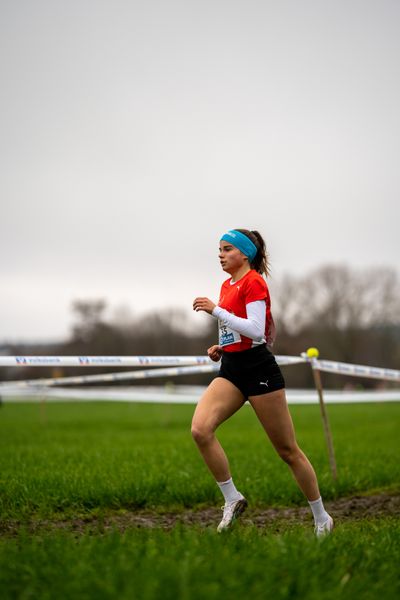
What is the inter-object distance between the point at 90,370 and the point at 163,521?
6456 centimetres

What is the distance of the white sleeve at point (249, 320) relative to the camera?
14.2 feet

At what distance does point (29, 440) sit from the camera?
1465cm

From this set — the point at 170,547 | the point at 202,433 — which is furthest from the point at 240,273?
the point at 170,547

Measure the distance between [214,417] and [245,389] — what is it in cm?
31

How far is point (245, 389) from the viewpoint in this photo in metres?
4.48

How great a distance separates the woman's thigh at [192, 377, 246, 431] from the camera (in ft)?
14.5

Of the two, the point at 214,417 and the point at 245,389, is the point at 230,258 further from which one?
the point at 214,417

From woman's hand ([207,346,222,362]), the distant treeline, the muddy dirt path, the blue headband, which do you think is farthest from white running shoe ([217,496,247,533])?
the distant treeline

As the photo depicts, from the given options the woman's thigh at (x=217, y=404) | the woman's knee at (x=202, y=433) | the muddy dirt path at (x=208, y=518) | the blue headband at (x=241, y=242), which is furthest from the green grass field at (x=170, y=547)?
the blue headband at (x=241, y=242)

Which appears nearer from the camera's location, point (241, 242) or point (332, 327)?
point (241, 242)

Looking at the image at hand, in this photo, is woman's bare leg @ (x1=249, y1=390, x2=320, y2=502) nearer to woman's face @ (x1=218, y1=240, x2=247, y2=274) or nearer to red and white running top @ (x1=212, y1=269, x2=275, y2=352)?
red and white running top @ (x1=212, y1=269, x2=275, y2=352)

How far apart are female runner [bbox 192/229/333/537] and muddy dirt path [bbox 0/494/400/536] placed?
0.60m

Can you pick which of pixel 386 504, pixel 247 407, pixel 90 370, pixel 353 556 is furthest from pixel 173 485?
pixel 90 370

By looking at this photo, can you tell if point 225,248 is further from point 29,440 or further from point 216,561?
point 29,440
